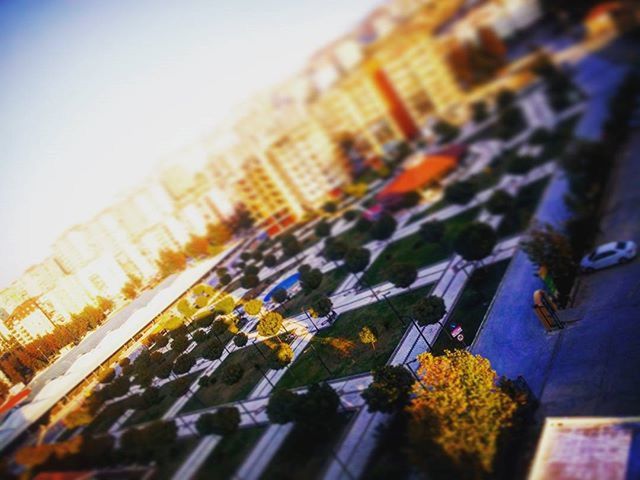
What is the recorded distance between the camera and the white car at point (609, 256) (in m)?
21.3

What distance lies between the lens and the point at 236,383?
19.8 meters

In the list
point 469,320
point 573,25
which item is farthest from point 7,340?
point 573,25

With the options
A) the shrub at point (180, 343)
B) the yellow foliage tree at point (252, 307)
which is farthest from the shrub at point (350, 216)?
the shrub at point (180, 343)

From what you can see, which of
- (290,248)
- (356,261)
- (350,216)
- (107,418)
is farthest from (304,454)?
(350,216)

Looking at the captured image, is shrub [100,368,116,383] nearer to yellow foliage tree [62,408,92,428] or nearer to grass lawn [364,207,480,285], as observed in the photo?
yellow foliage tree [62,408,92,428]

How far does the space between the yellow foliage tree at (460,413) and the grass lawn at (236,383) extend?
945 centimetres

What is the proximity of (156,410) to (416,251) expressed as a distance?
22.3m

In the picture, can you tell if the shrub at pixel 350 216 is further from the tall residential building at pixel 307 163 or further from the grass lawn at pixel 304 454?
the grass lawn at pixel 304 454

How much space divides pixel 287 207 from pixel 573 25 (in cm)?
5094

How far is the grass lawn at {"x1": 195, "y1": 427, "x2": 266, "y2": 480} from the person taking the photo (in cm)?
1360

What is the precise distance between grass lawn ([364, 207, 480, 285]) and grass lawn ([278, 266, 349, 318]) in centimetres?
226

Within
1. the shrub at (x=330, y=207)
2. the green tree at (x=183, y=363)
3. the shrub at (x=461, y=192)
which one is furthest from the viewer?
the shrub at (x=330, y=207)

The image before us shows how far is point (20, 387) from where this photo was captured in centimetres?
1302

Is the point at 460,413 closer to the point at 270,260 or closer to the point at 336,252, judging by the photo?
the point at 336,252
